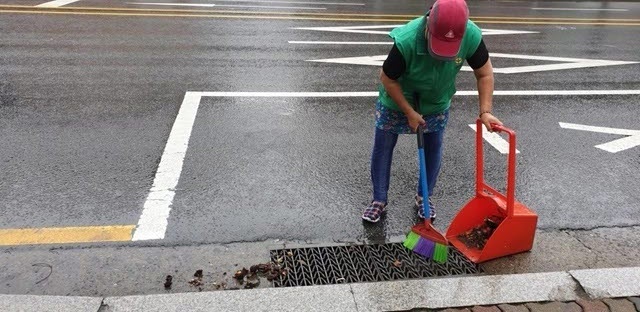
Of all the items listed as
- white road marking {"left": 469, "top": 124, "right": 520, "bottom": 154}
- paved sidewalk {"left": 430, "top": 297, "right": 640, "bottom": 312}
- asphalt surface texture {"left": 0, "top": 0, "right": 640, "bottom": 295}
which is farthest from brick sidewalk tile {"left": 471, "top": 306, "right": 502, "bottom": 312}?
white road marking {"left": 469, "top": 124, "right": 520, "bottom": 154}

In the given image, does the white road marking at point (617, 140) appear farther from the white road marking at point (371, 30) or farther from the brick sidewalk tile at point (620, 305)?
the white road marking at point (371, 30)

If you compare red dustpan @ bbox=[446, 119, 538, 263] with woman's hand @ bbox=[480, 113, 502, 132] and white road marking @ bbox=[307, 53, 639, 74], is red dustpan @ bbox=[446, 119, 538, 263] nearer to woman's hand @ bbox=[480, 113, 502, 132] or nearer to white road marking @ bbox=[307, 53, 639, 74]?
woman's hand @ bbox=[480, 113, 502, 132]

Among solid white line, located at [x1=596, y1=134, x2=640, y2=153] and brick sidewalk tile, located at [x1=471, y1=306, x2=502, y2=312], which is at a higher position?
brick sidewalk tile, located at [x1=471, y1=306, x2=502, y2=312]

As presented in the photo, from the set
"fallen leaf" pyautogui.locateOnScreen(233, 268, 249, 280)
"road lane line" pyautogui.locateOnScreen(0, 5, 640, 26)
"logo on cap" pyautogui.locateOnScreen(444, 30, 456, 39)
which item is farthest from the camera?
"road lane line" pyautogui.locateOnScreen(0, 5, 640, 26)

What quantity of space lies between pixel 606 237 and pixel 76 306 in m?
3.57

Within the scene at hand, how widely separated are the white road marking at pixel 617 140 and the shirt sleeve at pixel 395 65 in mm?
3333

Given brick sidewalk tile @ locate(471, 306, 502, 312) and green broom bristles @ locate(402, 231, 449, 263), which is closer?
brick sidewalk tile @ locate(471, 306, 502, 312)

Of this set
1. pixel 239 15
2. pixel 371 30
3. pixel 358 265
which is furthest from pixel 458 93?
pixel 239 15

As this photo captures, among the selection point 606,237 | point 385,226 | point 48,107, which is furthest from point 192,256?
point 48,107

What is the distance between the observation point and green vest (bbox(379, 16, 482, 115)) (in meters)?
3.18

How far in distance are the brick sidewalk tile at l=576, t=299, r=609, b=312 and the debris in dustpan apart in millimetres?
669

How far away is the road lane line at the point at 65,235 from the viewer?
3.60 metres

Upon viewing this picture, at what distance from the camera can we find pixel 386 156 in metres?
3.88

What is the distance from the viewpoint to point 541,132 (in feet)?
19.5
